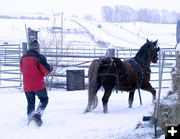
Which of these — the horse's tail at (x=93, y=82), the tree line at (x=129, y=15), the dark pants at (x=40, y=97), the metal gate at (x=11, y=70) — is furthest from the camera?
the tree line at (x=129, y=15)

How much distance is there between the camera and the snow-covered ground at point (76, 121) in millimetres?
7130

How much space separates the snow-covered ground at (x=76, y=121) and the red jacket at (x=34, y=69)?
79cm

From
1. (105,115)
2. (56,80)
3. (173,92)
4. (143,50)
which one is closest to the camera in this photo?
(173,92)

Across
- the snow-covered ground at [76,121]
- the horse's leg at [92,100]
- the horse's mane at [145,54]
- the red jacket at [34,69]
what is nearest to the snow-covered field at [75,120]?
the snow-covered ground at [76,121]

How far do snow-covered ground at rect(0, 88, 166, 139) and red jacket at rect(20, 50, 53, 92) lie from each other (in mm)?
790

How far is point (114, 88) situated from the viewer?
9.68 metres

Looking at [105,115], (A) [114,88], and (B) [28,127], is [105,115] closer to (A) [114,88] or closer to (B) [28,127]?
(A) [114,88]

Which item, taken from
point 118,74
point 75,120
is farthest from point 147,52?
point 75,120

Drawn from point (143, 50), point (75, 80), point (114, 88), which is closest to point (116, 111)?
point (114, 88)

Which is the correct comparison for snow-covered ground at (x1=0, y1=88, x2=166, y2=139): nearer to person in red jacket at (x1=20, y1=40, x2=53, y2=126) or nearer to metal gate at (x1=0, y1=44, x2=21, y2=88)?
person in red jacket at (x1=20, y1=40, x2=53, y2=126)

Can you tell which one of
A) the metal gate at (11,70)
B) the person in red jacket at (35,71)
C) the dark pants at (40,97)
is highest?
the person in red jacket at (35,71)

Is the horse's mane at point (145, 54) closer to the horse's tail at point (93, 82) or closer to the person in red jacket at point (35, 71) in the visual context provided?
the horse's tail at point (93, 82)

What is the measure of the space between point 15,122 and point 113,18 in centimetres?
15295

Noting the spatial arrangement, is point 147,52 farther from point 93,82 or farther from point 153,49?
point 93,82
